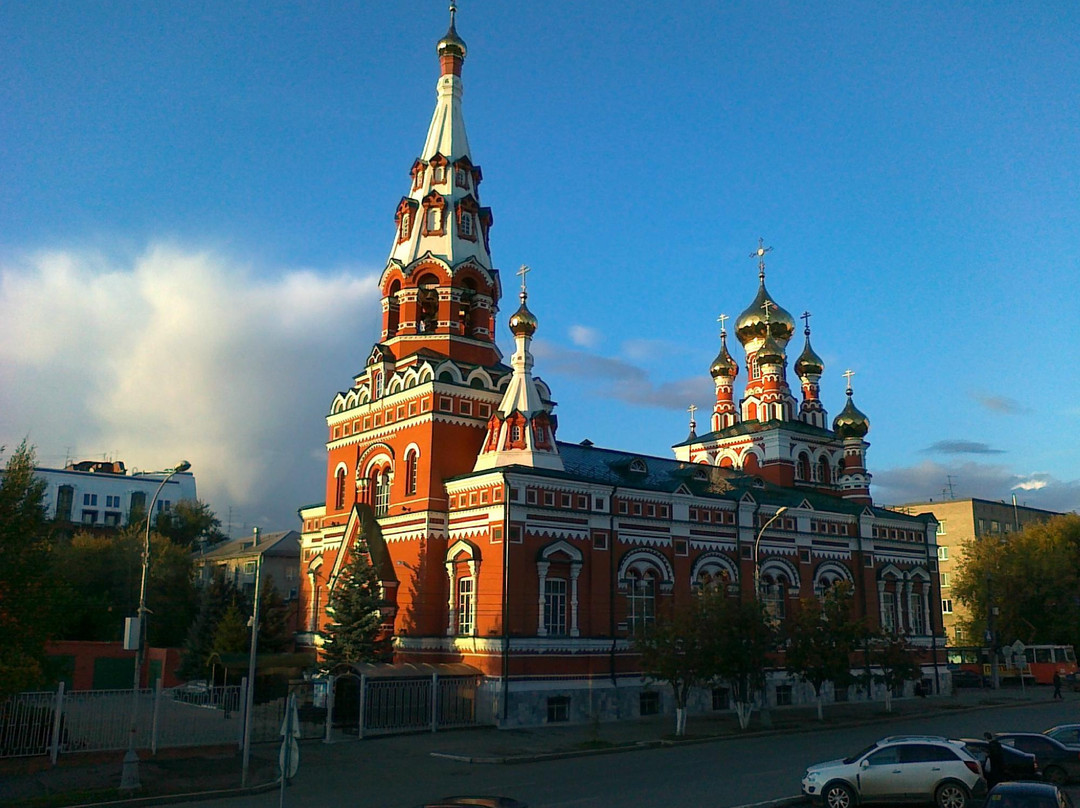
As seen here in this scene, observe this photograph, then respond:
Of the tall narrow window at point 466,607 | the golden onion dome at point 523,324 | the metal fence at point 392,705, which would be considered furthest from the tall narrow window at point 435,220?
the metal fence at point 392,705

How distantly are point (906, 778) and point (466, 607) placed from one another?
1955cm

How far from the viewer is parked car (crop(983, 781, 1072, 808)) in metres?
12.9

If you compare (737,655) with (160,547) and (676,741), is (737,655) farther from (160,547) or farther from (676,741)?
(160,547)

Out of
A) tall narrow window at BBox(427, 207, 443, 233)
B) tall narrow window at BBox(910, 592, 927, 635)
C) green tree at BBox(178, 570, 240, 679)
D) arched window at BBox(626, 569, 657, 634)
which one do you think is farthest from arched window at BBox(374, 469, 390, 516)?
tall narrow window at BBox(910, 592, 927, 635)

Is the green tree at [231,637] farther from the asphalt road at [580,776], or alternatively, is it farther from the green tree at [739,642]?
the green tree at [739,642]

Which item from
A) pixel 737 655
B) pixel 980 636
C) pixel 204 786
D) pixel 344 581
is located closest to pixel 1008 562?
pixel 980 636

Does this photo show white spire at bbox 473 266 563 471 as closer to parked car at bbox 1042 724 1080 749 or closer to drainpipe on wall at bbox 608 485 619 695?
drainpipe on wall at bbox 608 485 619 695

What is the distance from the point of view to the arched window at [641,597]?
120 ft

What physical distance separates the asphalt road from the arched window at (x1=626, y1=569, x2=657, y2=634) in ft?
Answer: 25.2

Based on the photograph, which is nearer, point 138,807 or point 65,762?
point 138,807

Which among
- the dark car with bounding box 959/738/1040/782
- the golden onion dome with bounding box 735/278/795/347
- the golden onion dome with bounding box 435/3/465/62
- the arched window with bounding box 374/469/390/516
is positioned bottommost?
the dark car with bounding box 959/738/1040/782

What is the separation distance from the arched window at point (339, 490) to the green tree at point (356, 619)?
6.94m

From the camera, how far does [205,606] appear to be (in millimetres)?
45781

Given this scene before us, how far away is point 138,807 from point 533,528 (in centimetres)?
1757
